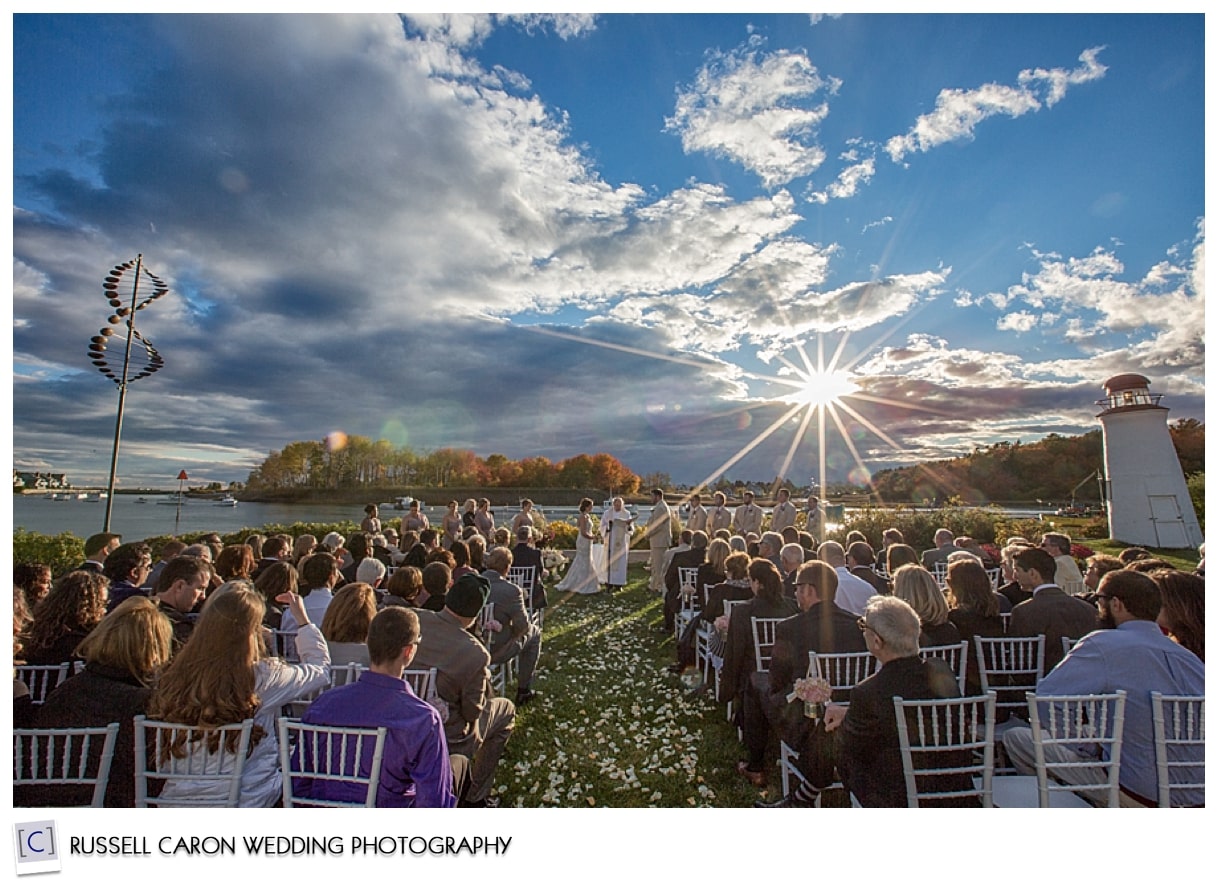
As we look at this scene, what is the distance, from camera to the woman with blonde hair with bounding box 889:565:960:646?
3.44 meters

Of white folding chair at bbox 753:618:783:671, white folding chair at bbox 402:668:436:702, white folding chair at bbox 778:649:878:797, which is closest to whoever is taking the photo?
white folding chair at bbox 402:668:436:702

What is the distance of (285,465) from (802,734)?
23446mm

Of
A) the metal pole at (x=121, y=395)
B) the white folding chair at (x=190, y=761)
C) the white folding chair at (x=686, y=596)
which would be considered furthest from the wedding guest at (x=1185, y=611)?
the metal pole at (x=121, y=395)

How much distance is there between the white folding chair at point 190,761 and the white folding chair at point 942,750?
104 inches

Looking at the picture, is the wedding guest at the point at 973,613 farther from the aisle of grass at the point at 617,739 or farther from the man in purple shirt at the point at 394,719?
the man in purple shirt at the point at 394,719

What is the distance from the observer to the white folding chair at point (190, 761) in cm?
222

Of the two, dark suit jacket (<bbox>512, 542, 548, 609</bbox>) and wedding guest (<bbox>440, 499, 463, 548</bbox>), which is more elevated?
wedding guest (<bbox>440, 499, 463, 548</bbox>)

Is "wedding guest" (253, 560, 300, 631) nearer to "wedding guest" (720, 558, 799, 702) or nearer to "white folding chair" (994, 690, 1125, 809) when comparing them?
"wedding guest" (720, 558, 799, 702)

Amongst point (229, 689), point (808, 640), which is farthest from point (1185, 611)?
point (229, 689)

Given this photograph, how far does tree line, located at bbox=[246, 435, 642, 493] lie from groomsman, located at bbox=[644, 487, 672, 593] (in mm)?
8972

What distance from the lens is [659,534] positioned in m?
11.8

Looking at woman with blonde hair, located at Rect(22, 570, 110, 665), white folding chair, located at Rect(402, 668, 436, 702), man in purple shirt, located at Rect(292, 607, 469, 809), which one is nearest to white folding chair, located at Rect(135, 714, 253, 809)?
man in purple shirt, located at Rect(292, 607, 469, 809)

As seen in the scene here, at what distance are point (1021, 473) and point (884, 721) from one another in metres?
31.3
